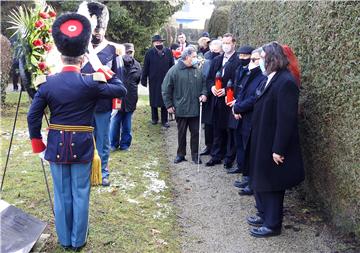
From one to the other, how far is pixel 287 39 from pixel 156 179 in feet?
9.15

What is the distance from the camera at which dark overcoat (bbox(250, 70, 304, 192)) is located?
475cm

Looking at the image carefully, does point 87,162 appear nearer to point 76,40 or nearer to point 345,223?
point 76,40

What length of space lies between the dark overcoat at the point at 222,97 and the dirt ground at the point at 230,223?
92cm

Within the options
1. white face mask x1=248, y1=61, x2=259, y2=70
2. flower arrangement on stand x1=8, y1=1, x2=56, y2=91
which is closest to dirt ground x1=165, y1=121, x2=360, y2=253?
white face mask x1=248, y1=61, x2=259, y2=70

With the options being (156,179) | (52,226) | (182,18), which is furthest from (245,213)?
(182,18)

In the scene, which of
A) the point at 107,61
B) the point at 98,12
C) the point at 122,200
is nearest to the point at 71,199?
the point at 122,200

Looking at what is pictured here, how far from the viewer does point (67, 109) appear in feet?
13.7

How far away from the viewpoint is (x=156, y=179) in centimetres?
704

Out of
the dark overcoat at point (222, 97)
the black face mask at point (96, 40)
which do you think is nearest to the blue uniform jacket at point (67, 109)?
the black face mask at point (96, 40)

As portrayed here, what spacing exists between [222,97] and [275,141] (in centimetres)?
271

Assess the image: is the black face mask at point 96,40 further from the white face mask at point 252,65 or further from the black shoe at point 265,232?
the black shoe at point 265,232

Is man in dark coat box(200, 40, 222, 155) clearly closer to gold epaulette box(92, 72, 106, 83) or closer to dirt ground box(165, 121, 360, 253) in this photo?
dirt ground box(165, 121, 360, 253)

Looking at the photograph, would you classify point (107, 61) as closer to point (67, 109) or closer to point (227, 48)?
point (67, 109)

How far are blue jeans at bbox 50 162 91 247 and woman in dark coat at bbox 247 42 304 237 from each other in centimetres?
183
